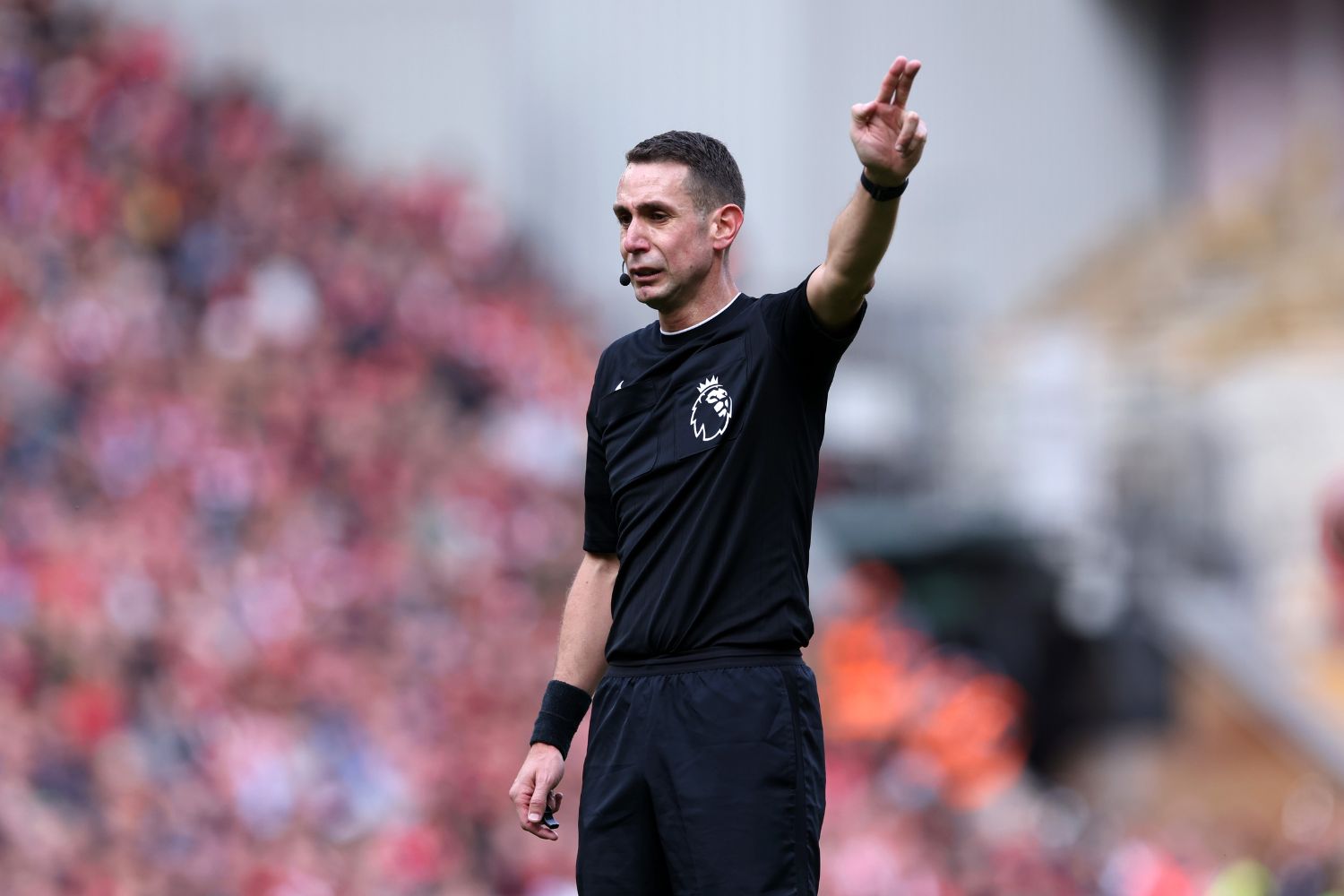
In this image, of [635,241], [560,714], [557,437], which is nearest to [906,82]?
[635,241]

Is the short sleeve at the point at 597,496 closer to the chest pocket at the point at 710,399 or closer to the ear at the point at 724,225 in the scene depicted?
the chest pocket at the point at 710,399

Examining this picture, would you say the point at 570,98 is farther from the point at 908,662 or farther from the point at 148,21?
the point at 908,662

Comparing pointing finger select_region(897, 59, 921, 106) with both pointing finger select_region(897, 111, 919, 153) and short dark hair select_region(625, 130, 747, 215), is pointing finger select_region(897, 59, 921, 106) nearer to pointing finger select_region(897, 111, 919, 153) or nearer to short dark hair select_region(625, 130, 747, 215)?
pointing finger select_region(897, 111, 919, 153)

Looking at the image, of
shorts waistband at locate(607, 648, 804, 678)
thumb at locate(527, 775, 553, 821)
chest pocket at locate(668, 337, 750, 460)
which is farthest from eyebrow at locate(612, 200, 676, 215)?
thumb at locate(527, 775, 553, 821)

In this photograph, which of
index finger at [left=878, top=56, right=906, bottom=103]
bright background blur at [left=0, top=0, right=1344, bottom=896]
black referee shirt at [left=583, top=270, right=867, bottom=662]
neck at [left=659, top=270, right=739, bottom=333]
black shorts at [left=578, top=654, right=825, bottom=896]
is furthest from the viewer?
bright background blur at [left=0, top=0, right=1344, bottom=896]

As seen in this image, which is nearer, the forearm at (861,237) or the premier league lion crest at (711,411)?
the forearm at (861,237)

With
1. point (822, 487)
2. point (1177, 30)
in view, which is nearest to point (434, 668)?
point (822, 487)

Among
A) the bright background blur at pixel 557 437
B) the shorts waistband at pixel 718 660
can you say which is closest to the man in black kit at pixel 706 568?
the shorts waistband at pixel 718 660

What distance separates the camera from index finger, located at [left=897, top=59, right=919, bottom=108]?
315cm

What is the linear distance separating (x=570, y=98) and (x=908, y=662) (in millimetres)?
7291

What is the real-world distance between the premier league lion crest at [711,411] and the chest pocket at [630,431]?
0.10 m

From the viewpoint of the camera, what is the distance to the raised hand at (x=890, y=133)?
3178 mm

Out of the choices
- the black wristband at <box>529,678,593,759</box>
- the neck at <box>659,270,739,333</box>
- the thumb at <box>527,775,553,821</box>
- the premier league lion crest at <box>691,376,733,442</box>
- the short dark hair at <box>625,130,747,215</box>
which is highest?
the short dark hair at <box>625,130,747,215</box>

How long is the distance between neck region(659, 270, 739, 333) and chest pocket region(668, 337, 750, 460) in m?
0.08
